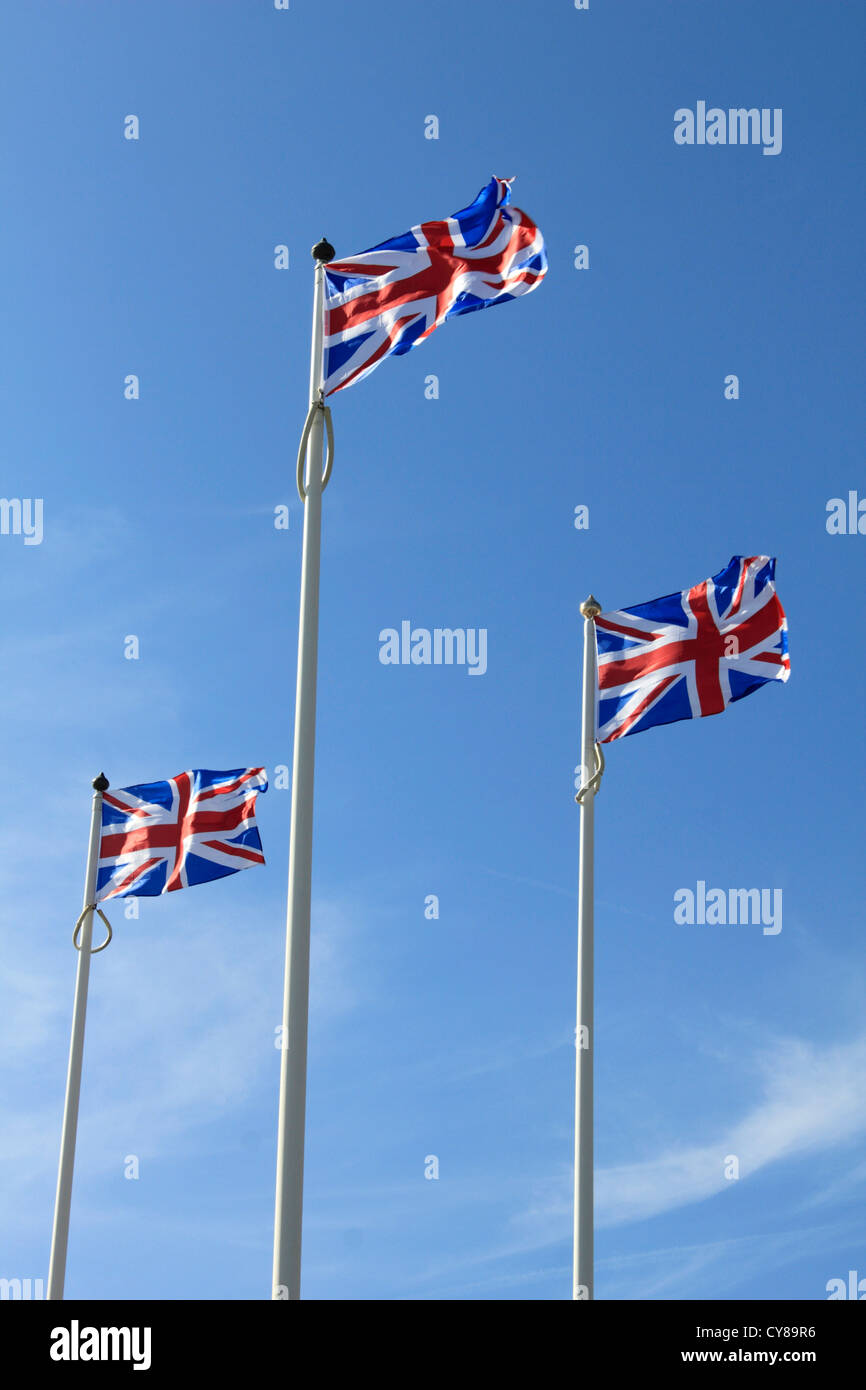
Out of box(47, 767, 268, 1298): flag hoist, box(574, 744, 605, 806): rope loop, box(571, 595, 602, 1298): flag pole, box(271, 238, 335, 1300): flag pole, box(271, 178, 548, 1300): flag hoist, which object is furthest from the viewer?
box(47, 767, 268, 1298): flag hoist

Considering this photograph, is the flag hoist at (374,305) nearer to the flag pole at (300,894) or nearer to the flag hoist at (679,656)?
the flag pole at (300,894)

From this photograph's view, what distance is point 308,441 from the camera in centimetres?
1460

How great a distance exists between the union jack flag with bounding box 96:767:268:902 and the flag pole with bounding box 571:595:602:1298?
5.66 metres

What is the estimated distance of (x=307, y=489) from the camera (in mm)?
14289

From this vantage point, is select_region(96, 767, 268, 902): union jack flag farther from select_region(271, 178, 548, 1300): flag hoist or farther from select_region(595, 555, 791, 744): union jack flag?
select_region(271, 178, 548, 1300): flag hoist

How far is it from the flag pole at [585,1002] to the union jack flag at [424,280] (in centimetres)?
601

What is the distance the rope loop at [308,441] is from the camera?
14344 mm

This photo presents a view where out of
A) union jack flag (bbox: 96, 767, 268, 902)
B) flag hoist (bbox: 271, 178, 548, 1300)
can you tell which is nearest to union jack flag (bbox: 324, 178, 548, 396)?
flag hoist (bbox: 271, 178, 548, 1300)

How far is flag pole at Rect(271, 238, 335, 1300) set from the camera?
1160cm

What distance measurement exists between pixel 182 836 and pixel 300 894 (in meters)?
11.3
